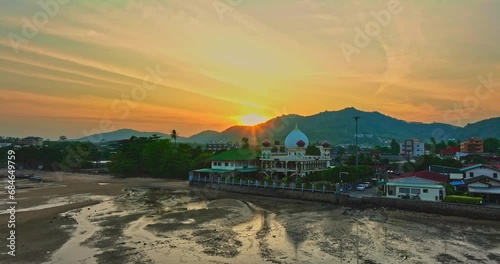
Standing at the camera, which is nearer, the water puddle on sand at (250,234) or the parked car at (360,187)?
the water puddle on sand at (250,234)

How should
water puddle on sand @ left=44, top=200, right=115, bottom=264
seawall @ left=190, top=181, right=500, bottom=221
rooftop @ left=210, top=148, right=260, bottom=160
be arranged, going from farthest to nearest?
1. rooftop @ left=210, top=148, right=260, bottom=160
2. seawall @ left=190, top=181, right=500, bottom=221
3. water puddle on sand @ left=44, top=200, right=115, bottom=264

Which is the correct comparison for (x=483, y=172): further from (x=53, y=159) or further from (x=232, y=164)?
(x=53, y=159)

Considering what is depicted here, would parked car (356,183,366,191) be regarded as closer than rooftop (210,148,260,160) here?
Yes

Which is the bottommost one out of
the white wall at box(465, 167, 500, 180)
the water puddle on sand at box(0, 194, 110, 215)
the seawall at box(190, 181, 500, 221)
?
the water puddle on sand at box(0, 194, 110, 215)

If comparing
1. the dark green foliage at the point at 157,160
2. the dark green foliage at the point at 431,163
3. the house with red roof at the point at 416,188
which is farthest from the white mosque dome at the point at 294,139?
the house with red roof at the point at 416,188

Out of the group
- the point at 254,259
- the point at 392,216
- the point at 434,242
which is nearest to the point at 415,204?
the point at 392,216

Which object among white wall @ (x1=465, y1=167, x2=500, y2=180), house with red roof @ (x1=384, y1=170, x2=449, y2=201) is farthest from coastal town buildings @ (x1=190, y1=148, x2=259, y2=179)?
white wall @ (x1=465, y1=167, x2=500, y2=180)

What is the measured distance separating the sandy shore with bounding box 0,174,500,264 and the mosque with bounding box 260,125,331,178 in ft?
46.1

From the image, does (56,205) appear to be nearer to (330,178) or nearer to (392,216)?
(330,178)

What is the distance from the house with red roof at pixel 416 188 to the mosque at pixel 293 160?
1712cm

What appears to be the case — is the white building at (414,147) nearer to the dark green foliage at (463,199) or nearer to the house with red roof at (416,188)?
the house with red roof at (416,188)

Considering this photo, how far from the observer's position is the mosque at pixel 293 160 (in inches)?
2035

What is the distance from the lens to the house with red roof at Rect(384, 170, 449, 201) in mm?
32600

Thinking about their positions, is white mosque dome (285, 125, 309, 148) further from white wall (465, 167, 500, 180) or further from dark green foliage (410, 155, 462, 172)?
white wall (465, 167, 500, 180)
